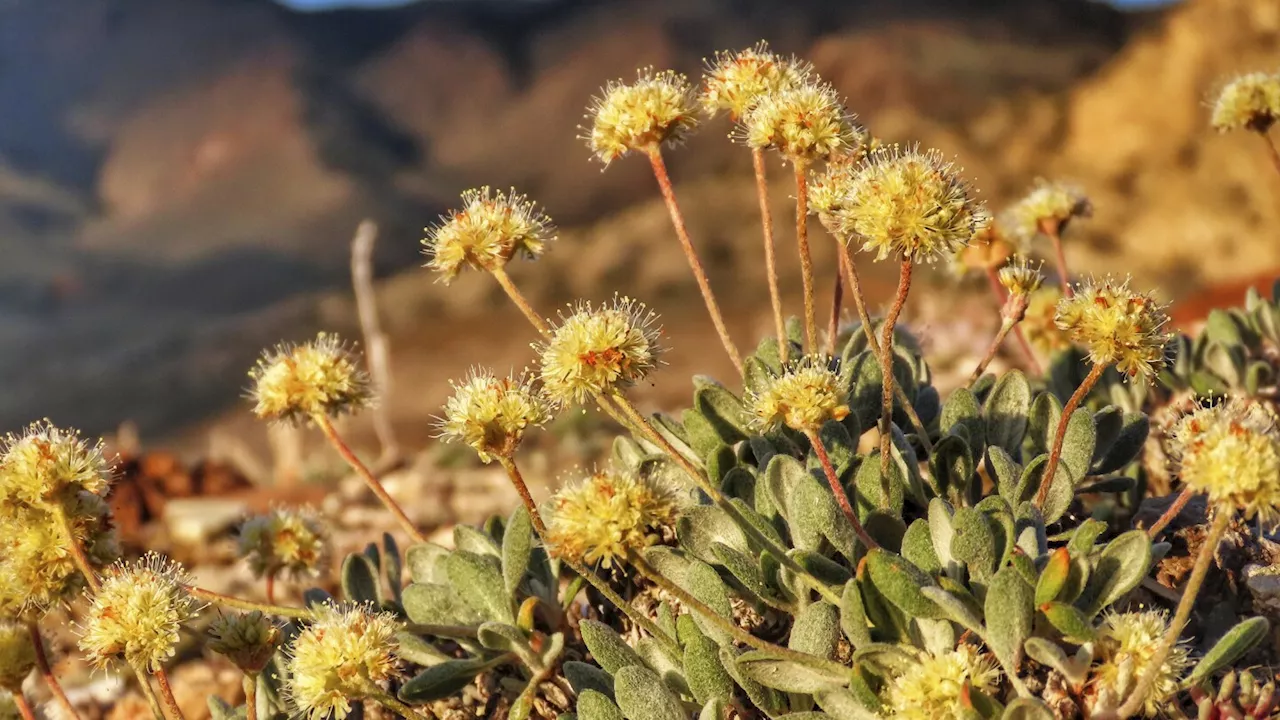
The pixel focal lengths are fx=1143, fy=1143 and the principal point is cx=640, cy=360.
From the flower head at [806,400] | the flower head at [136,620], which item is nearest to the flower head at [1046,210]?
the flower head at [806,400]

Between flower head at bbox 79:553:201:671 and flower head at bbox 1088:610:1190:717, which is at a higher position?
flower head at bbox 79:553:201:671

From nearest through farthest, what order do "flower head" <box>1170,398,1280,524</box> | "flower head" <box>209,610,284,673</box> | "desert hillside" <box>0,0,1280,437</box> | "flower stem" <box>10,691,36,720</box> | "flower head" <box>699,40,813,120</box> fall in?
"flower head" <box>1170,398,1280,524</box> → "flower head" <box>209,610,284,673</box> → "flower stem" <box>10,691,36,720</box> → "flower head" <box>699,40,813,120</box> → "desert hillside" <box>0,0,1280,437</box>

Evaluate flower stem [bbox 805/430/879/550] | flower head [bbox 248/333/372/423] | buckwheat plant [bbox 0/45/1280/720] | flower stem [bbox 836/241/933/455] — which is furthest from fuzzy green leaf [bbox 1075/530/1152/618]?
flower head [bbox 248/333/372/423]

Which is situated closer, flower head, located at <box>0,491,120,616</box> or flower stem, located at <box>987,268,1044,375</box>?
flower head, located at <box>0,491,120,616</box>

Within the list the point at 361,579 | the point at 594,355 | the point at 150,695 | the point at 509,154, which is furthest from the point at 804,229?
the point at 509,154

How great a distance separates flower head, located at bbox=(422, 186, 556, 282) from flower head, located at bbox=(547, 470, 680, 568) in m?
0.82

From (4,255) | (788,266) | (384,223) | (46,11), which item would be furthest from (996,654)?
(46,11)

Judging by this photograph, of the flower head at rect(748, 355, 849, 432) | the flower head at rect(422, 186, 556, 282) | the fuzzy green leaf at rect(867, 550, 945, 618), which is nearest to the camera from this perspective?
the fuzzy green leaf at rect(867, 550, 945, 618)

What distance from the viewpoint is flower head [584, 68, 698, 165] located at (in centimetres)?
292

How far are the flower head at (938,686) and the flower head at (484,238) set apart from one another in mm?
1396

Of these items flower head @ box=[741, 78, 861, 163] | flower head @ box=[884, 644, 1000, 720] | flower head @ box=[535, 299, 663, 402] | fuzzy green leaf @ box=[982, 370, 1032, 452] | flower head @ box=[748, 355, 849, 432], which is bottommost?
flower head @ box=[884, 644, 1000, 720]

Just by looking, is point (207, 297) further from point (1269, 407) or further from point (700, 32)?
point (1269, 407)

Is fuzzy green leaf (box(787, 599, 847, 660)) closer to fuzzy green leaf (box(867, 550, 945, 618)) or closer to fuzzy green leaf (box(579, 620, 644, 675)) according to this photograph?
fuzzy green leaf (box(867, 550, 945, 618))

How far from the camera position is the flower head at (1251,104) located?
3605 mm
